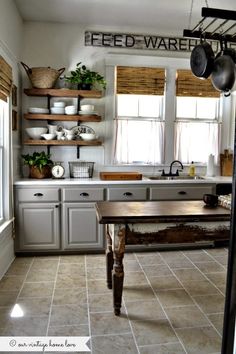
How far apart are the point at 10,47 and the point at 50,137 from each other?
1115 mm

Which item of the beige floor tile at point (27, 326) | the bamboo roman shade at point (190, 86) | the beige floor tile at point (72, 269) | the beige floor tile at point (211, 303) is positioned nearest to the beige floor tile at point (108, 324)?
the beige floor tile at point (27, 326)

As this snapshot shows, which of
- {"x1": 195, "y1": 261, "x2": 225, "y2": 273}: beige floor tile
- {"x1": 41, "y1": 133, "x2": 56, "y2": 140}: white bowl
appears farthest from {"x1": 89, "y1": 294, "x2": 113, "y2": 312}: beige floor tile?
{"x1": 41, "y1": 133, "x2": 56, "y2": 140}: white bowl

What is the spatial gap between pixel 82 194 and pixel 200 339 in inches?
80.1

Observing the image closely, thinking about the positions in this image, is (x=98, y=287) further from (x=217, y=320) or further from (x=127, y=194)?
(x=127, y=194)

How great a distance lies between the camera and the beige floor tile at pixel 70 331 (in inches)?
84.1

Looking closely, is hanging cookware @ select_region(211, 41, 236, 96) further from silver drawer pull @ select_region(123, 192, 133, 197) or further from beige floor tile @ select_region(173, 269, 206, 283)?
beige floor tile @ select_region(173, 269, 206, 283)

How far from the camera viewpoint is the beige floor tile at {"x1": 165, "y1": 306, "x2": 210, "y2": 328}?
2297 millimetres

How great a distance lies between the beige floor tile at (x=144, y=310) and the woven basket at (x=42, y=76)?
108 inches

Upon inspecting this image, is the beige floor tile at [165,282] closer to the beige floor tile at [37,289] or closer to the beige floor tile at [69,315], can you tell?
the beige floor tile at [69,315]

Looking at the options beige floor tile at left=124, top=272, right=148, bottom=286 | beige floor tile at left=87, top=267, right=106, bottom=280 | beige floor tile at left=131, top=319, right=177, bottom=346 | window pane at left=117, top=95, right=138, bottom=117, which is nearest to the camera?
beige floor tile at left=131, top=319, right=177, bottom=346

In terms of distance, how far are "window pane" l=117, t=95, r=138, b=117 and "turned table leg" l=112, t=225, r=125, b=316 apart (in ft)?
7.77

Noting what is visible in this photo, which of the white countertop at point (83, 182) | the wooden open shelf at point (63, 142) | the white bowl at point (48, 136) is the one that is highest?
the white bowl at point (48, 136)

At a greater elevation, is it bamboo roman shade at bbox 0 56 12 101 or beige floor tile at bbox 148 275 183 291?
bamboo roman shade at bbox 0 56 12 101

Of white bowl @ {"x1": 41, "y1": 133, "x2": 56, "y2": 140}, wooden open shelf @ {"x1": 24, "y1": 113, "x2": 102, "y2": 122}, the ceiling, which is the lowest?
white bowl @ {"x1": 41, "y1": 133, "x2": 56, "y2": 140}
